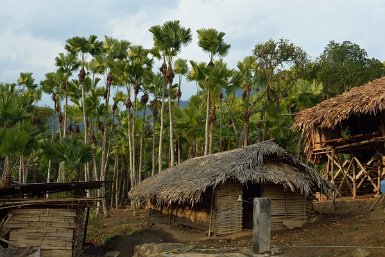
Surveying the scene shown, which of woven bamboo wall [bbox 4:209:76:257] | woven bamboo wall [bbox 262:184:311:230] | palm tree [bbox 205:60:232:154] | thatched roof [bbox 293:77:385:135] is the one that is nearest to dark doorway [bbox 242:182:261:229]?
woven bamboo wall [bbox 262:184:311:230]

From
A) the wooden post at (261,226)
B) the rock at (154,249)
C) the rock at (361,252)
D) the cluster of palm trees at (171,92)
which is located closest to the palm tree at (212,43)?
the cluster of palm trees at (171,92)

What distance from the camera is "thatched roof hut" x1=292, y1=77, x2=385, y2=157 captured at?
16.7 metres

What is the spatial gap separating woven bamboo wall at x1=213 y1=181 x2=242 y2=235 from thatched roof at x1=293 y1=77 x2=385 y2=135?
516cm

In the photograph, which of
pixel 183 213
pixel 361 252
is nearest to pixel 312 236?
pixel 361 252

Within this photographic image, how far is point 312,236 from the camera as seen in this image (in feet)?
46.1

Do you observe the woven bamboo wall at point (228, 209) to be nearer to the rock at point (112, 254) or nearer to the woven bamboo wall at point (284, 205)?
the woven bamboo wall at point (284, 205)

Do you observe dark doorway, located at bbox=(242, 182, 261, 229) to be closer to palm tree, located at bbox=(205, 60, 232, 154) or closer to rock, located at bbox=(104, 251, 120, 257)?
rock, located at bbox=(104, 251, 120, 257)

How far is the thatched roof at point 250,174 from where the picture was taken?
15.3m

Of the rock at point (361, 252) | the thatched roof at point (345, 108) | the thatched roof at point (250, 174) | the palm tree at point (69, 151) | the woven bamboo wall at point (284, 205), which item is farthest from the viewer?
the palm tree at point (69, 151)

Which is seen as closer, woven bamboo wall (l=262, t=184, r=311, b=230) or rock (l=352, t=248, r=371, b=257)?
rock (l=352, t=248, r=371, b=257)

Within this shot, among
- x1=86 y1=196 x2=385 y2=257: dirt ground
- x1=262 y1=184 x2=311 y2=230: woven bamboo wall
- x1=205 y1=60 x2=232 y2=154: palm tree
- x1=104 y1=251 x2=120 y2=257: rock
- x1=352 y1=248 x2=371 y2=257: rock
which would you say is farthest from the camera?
x1=205 y1=60 x2=232 y2=154: palm tree

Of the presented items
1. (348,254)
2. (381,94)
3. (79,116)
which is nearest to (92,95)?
(79,116)

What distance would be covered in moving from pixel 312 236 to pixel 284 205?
2.62m

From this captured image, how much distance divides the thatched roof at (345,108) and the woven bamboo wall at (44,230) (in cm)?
1090
